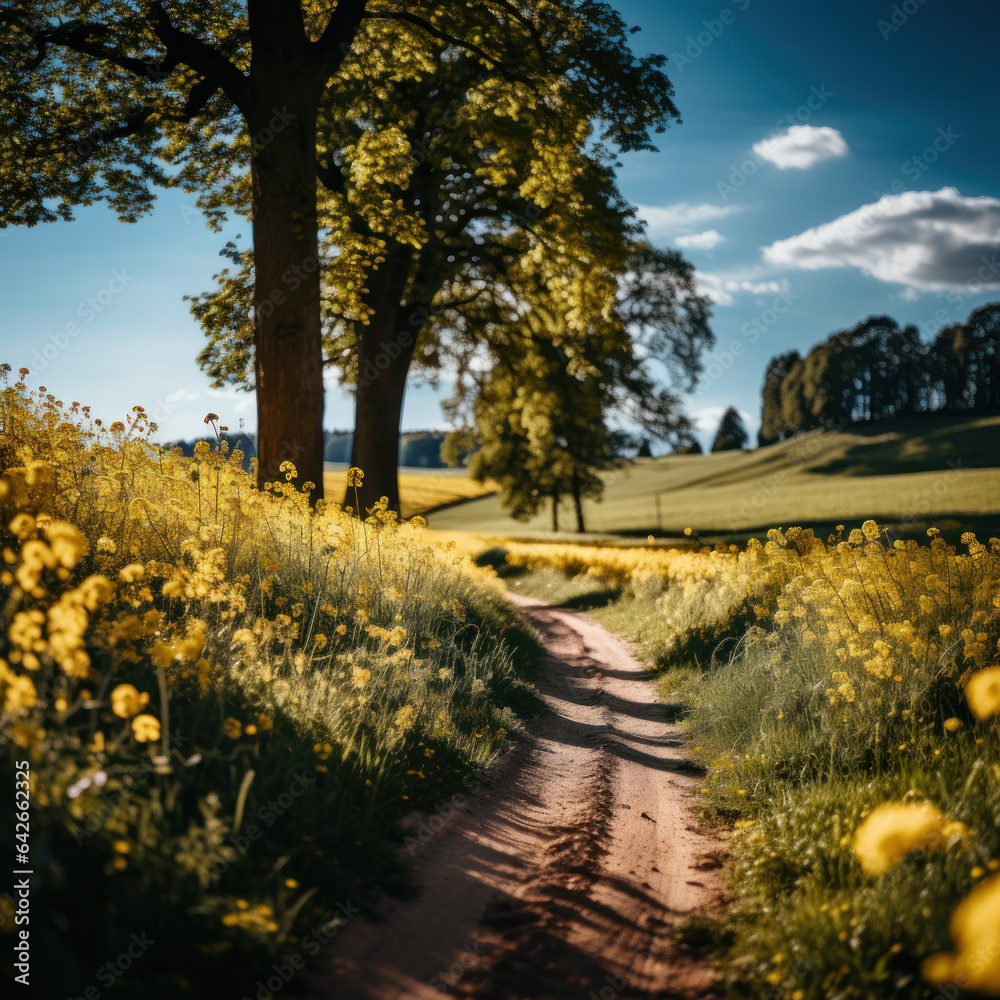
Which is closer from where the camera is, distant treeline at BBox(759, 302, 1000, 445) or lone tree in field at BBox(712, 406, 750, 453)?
distant treeline at BBox(759, 302, 1000, 445)

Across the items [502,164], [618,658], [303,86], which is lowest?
[618,658]

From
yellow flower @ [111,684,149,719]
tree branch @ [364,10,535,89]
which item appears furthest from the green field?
yellow flower @ [111,684,149,719]

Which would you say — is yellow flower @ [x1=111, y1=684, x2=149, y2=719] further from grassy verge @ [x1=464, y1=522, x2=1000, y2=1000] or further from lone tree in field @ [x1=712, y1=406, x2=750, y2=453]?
lone tree in field @ [x1=712, y1=406, x2=750, y2=453]

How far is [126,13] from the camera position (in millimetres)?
10141

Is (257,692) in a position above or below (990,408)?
below

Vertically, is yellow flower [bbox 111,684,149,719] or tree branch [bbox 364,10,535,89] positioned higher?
tree branch [bbox 364,10,535,89]

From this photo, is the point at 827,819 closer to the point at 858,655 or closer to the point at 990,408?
the point at 858,655

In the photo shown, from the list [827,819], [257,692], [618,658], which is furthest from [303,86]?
[827,819]

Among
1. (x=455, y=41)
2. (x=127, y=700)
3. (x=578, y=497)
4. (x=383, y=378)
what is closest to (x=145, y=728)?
(x=127, y=700)

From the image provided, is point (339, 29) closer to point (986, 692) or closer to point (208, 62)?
point (208, 62)

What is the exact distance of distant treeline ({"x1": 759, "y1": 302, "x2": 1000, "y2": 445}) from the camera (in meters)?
71.0

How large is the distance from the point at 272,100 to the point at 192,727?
8770 millimetres

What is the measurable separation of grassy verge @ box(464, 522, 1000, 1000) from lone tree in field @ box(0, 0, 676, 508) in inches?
272

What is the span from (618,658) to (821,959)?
24.7ft
